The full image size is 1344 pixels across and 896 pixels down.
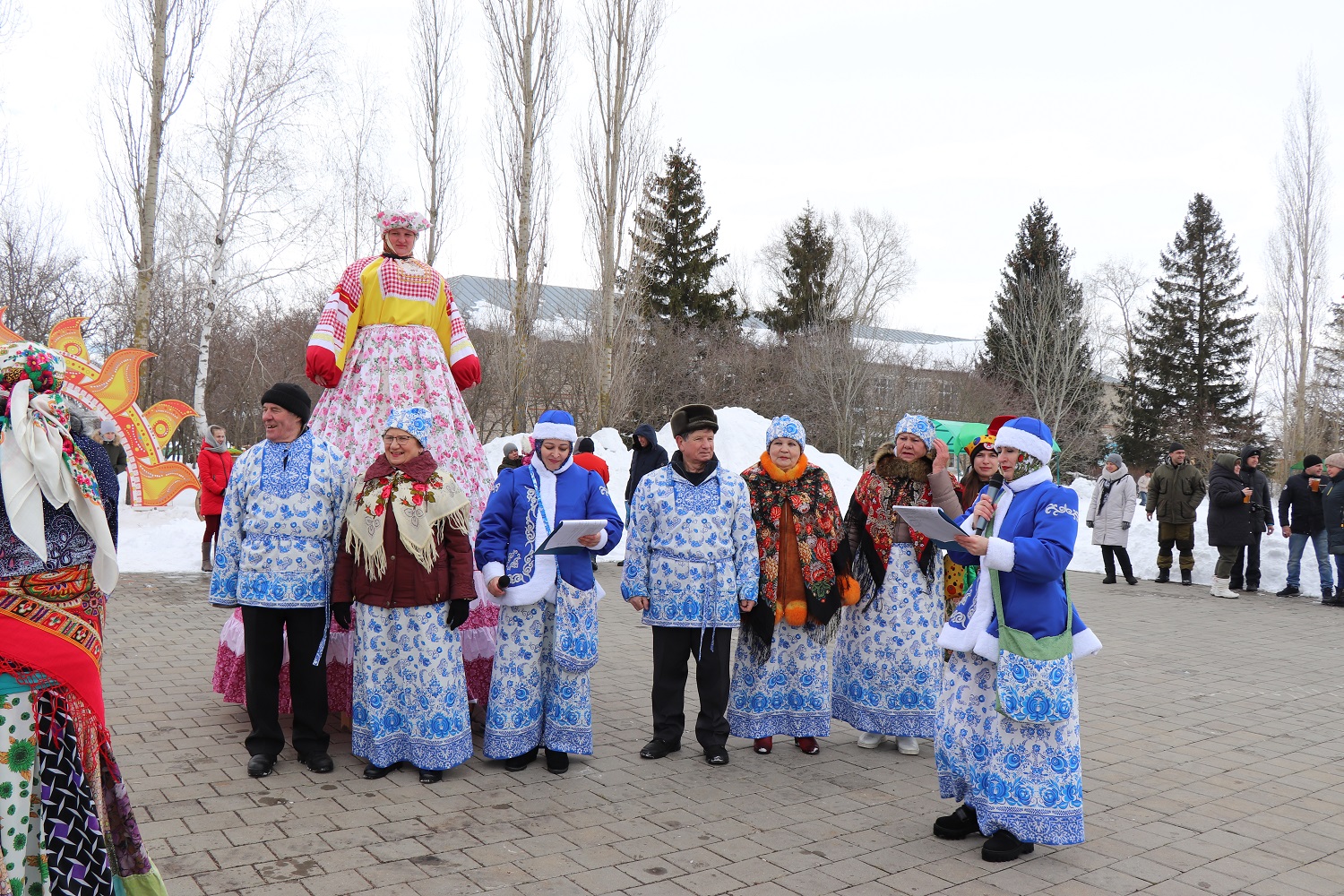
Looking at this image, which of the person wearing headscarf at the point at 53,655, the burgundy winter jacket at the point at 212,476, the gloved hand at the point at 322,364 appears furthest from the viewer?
the burgundy winter jacket at the point at 212,476

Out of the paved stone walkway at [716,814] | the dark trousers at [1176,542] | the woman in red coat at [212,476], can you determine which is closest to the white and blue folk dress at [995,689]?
the paved stone walkway at [716,814]

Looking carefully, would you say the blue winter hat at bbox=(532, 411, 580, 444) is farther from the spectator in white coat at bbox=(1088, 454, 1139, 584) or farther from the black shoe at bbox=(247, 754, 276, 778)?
the spectator in white coat at bbox=(1088, 454, 1139, 584)

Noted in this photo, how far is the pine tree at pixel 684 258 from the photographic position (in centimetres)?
3231

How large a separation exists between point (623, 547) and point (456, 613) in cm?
1021

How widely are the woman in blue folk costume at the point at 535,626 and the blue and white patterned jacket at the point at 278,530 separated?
0.79m

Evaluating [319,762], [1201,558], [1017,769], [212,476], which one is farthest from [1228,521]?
[212,476]

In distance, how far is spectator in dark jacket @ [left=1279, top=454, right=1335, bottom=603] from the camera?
12.0 m

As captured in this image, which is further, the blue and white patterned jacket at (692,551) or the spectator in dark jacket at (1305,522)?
the spectator in dark jacket at (1305,522)

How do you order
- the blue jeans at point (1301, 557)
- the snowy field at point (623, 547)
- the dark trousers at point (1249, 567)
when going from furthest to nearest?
the snowy field at point (623, 547), the dark trousers at point (1249, 567), the blue jeans at point (1301, 557)

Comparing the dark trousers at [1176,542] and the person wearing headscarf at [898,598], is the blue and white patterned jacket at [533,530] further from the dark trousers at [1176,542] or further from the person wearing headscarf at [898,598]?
the dark trousers at [1176,542]

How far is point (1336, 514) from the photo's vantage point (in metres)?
11.6

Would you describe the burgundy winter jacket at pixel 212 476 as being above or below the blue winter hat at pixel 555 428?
below

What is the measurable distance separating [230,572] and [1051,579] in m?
3.74

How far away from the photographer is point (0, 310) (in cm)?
984
